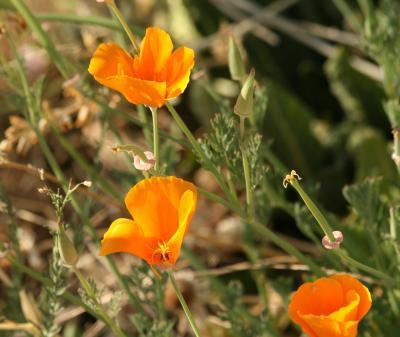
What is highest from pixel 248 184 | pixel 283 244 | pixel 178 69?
pixel 178 69

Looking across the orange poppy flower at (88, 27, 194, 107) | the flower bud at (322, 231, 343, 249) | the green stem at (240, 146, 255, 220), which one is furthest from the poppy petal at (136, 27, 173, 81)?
the flower bud at (322, 231, 343, 249)

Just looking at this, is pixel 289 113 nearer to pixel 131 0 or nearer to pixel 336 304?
pixel 131 0

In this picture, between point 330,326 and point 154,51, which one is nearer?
Answer: point 330,326

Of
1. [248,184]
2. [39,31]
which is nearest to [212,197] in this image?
[248,184]

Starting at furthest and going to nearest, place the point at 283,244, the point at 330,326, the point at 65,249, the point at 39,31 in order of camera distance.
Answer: the point at 39,31 → the point at 283,244 → the point at 65,249 → the point at 330,326

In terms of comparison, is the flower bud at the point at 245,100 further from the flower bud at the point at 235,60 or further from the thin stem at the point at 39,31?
the thin stem at the point at 39,31

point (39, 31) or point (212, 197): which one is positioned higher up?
point (39, 31)

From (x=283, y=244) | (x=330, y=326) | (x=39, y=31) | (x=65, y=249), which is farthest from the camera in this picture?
(x=39, y=31)

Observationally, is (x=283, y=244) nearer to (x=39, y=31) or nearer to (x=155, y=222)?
(x=155, y=222)
